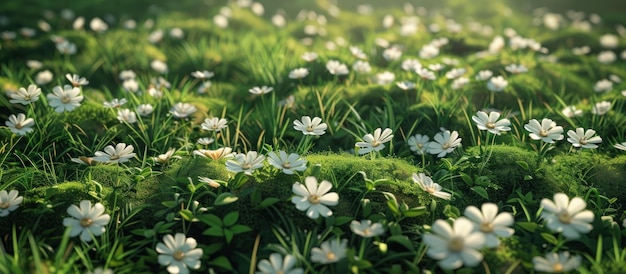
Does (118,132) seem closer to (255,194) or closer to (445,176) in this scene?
(255,194)

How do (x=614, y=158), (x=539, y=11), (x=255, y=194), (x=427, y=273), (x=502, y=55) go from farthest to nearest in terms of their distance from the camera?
(x=539, y=11)
(x=502, y=55)
(x=614, y=158)
(x=255, y=194)
(x=427, y=273)

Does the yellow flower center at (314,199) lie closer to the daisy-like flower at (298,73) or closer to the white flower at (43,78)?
the daisy-like flower at (298,73)

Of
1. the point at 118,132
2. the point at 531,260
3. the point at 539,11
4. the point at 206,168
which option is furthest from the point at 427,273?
the point at 539,11

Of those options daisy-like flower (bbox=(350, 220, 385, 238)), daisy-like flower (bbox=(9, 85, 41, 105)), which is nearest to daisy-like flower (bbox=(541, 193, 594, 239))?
daisy-like flower (bbox=(350, 220, 385, 238))

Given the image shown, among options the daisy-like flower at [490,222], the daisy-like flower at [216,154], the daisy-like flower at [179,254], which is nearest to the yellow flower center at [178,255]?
the daisy-like flower at [179,254]

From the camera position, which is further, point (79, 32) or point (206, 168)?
point (79, 32)
